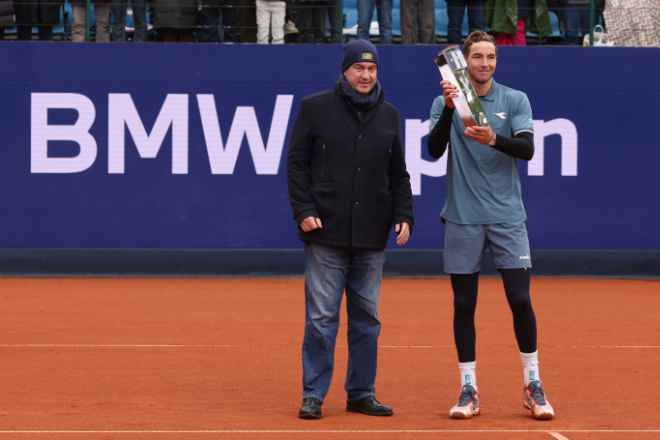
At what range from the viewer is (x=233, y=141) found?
557 inches

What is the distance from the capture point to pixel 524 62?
47.4 feet

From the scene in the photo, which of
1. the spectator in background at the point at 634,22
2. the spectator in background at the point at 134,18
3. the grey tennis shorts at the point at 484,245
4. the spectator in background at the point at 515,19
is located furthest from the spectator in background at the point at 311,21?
the grey tennis shorts at the point at 484,245

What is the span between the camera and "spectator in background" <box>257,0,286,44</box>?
1432 cm

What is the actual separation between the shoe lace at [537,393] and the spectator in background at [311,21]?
9.60 metres

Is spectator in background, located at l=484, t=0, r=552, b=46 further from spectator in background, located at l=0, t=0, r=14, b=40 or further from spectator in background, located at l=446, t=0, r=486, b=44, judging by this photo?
spectator in background, located at l=0, t=0, r=14, b=40

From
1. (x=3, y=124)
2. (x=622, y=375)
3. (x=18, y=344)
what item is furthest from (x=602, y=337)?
(x=3, y=124)

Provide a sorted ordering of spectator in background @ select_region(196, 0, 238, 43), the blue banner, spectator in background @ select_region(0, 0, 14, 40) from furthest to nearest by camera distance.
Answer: spectator in background @ select_region(196, 0, 238, 43), spectator in background @ select_region(0, 0, 14, 40), the blue banner

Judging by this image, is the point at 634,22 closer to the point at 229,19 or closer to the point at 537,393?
the point at 229,19

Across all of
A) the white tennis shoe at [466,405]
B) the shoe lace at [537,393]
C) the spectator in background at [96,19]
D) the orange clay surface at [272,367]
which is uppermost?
the spectator in background at [96,19]

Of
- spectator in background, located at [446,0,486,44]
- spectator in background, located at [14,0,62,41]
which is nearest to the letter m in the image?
spectator in background, located at [14,0,62,41]

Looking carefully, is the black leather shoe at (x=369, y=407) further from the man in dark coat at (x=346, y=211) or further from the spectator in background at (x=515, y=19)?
the spectator in background at (x=515, y=19)

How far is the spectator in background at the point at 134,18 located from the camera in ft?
46.8

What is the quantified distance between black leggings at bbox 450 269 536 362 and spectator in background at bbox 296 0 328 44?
922 cm

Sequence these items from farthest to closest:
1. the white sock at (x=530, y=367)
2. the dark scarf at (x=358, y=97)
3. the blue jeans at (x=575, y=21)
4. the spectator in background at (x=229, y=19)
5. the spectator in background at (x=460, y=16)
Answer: the blue jeans at (x=575, y=21), the spectator in background at (x=460, y=16), the spectator in background at (x=229, y=19), the dark scarf at (x=358, y=97), the white sock at (x=530, y=367)
